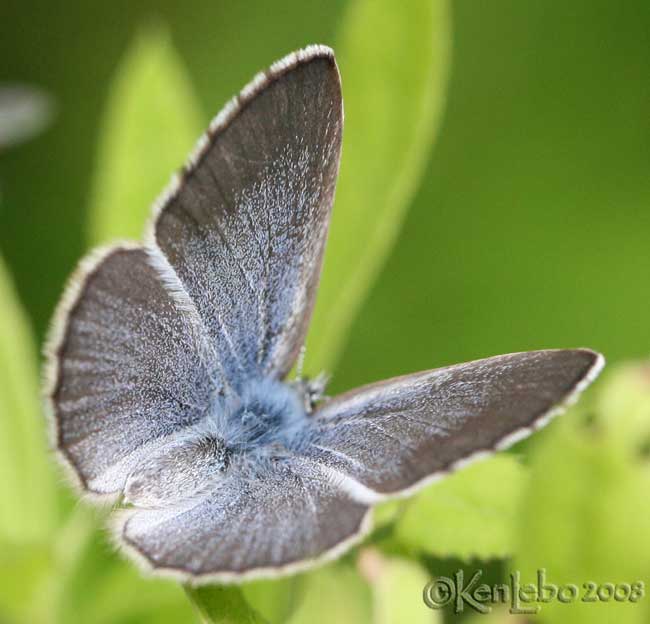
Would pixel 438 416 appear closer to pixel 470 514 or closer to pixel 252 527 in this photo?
pixel 470 514

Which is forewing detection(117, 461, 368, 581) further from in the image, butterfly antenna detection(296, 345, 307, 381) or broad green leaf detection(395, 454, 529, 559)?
butterfly antenna detection(296, 345, 307, 381)

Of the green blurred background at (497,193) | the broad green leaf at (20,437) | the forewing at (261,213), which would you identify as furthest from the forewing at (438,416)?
the green blurred background at (497,193)

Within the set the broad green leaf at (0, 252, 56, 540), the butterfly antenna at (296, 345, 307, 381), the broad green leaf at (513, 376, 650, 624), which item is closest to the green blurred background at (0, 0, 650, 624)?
the broad green leaf at (0, 252, 56, 540)

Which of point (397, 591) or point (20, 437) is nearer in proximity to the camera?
point (397, 591)

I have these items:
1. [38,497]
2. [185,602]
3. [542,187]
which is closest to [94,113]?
[542,187]

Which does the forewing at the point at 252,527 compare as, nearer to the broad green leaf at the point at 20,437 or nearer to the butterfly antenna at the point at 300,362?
the butterfly antenna at the point at 300,362

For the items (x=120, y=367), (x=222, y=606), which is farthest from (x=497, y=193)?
(x=222, y=606)
